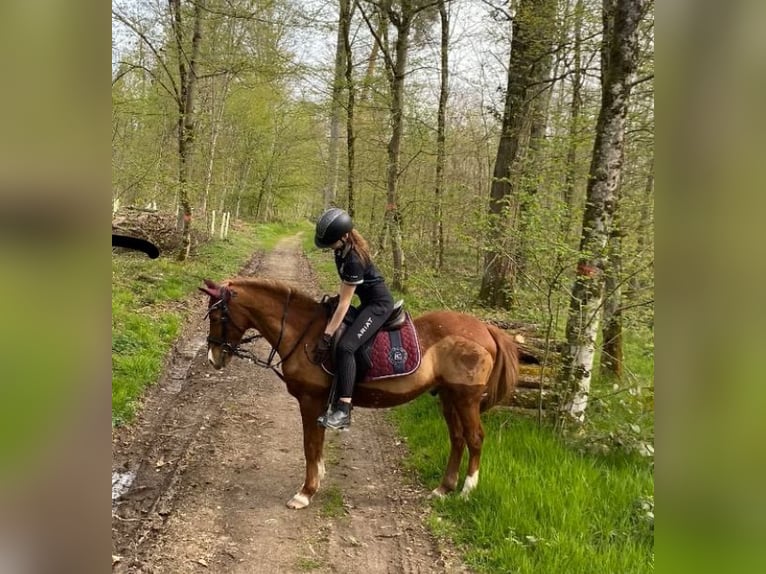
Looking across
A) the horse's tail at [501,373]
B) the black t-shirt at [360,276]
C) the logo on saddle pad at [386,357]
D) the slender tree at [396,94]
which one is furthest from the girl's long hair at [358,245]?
the slender tree at [396,94]

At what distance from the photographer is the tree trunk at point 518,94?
28.7 feet

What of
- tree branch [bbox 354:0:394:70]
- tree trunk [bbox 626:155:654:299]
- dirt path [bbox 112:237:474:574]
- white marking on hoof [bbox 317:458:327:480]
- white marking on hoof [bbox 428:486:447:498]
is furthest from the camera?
tree branch [bbox 354:0:394:70]

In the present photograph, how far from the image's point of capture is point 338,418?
14.4 feet

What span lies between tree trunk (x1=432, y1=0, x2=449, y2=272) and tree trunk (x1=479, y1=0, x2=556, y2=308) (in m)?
1.45

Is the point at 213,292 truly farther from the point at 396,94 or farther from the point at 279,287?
the point at 396,94

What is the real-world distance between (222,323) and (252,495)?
1545mm

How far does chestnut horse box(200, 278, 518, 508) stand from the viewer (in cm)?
458

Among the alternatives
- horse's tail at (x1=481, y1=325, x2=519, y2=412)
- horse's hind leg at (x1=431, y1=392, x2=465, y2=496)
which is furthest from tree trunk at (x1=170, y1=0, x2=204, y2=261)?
horse's tail at (x1=481, y1=325, x2=519, y2=412)

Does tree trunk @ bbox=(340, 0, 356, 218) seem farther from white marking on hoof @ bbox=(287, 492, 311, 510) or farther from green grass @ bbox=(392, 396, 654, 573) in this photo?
white marking on hoof @ bbox=(287, 492, 311, 510)

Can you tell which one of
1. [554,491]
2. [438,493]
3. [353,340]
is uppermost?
[353,340]

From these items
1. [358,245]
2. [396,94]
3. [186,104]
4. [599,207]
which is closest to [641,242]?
[599,207]
